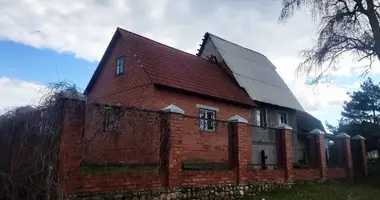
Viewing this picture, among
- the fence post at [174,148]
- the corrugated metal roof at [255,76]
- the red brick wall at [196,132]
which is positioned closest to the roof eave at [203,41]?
the corrugated metal roof at [255,76]

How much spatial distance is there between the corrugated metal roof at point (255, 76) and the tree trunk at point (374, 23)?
6065mm

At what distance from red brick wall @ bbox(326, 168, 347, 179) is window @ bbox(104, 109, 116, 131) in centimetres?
1051

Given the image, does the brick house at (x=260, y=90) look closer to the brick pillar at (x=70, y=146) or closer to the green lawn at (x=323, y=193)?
the green lawn at (x=323, y=193)

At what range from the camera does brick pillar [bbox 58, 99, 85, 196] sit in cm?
627

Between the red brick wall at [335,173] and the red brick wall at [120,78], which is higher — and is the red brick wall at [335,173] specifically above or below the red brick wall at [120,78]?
below

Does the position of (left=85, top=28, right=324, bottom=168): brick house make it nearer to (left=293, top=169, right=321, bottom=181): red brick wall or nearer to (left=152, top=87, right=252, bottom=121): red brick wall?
(left=152, top=87, right=252, bottom=121): red brick wall

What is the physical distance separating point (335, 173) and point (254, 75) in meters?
7.36

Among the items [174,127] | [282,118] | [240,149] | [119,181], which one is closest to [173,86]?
[240,149]

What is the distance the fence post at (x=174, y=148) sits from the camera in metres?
8.11

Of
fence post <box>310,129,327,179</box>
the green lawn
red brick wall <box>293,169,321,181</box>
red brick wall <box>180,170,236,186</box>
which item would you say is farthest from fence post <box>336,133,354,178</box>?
red brick wall <box>180,170,236,186</box>

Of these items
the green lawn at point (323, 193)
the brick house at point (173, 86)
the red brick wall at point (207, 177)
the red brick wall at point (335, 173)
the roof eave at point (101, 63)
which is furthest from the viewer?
the roof eave at point (101, 63)

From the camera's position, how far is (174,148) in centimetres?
821

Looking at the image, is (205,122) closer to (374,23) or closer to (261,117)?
(261,117)

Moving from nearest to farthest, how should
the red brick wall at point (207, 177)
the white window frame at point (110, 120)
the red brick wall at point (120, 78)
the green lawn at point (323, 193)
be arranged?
1. the white window frame at point (110, 120)
2. the red brick wall at point (207, 177)
3. the green lawn at point (323, 193)
4. the red brick wall at point (120, 78)
